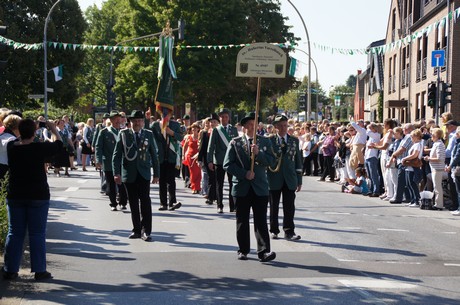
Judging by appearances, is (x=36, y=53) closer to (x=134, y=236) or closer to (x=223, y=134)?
(x=223, y=134)

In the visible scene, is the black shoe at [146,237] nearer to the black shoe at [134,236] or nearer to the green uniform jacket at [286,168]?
the black shoe at [134,236]

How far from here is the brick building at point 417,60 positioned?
118ft

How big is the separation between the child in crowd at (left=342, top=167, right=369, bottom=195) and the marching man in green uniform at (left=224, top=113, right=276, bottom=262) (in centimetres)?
1111

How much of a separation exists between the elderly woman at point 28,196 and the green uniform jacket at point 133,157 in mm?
3374

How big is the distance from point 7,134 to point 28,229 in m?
1.96

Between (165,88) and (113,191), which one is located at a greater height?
(165,88)

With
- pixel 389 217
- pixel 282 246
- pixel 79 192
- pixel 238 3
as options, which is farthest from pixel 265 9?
pixel 282 246

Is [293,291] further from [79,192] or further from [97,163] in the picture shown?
[79,192]

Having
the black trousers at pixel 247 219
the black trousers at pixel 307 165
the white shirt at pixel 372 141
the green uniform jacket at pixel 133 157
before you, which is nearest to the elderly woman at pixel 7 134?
the green uniform jacket at pixel 133 157

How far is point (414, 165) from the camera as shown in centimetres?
1758

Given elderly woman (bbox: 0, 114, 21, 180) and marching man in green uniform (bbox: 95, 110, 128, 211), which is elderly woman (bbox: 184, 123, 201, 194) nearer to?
marching man in green uniform (bbox: 95, 110, 128, 211)

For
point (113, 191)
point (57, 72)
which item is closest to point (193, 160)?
point (113, 191)

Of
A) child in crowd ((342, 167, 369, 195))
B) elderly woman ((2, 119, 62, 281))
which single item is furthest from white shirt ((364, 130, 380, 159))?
elderly woman ((2, 119, 62, 281))

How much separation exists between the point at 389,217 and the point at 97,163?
19.0 feet
